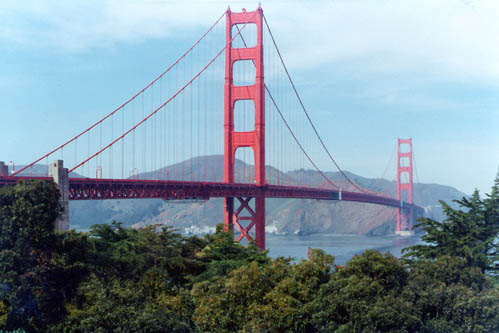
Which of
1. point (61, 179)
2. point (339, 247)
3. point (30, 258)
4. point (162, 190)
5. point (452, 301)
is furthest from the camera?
point (339, 247)

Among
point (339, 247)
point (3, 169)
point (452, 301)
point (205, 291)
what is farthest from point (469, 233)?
point (339, 247)

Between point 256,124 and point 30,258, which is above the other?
point 256,124

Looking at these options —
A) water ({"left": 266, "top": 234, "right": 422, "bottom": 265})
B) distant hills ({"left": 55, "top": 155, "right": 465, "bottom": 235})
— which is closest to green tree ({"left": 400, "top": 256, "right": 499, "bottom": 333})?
water ({"left": 266, "top": 234, "right": 422, "bottom": 265})

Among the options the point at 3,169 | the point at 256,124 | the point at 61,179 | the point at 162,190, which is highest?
the point at 256,124

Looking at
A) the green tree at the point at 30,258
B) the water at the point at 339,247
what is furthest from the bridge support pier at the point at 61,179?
the water at the point at 339,247

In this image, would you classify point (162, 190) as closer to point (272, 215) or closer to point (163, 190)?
point (163, 190)

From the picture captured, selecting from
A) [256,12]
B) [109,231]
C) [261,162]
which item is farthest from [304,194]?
[109,231]
